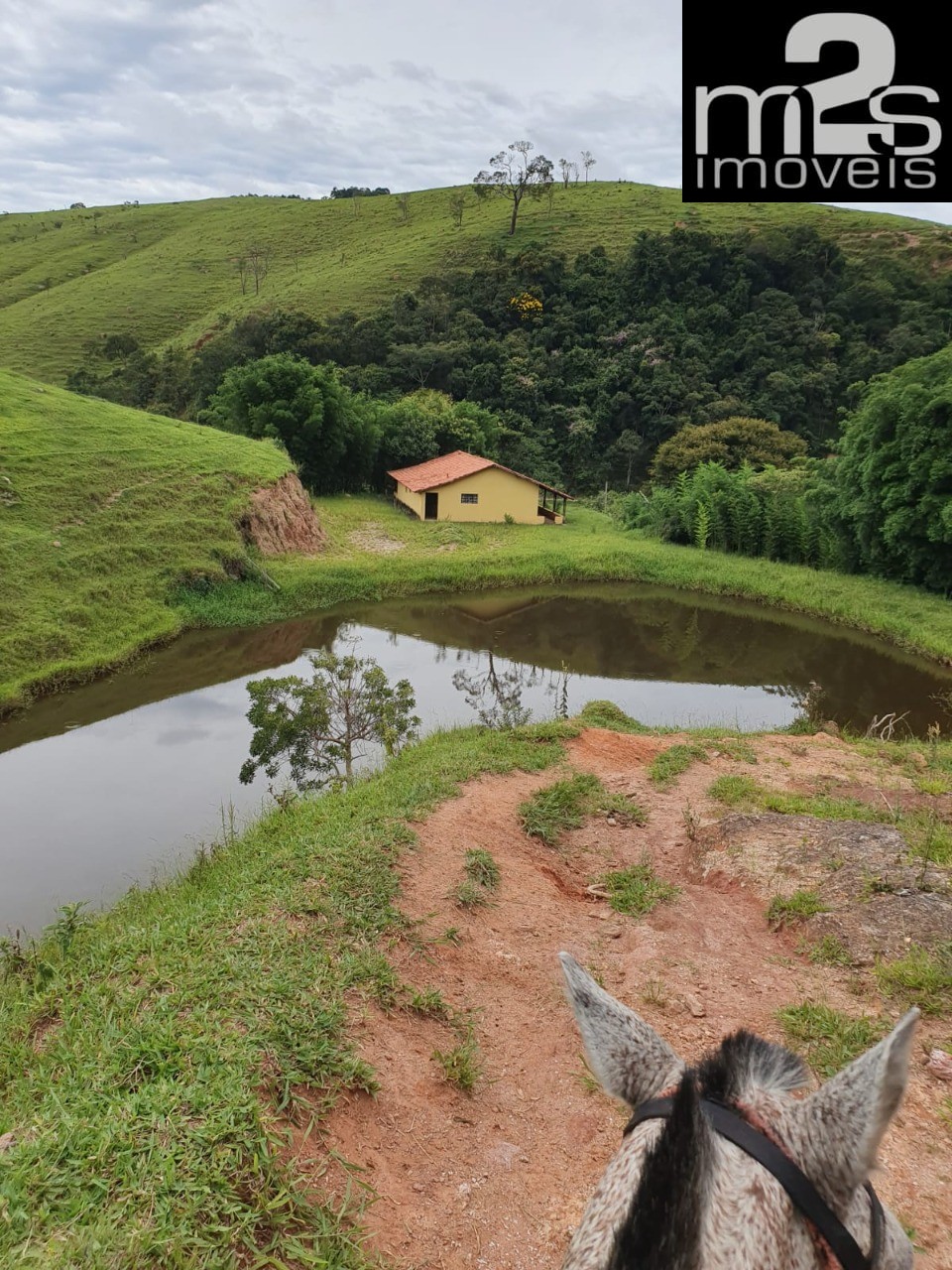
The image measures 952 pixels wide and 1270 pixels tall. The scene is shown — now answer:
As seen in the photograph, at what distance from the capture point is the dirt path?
100 inches

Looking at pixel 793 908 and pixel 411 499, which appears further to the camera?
pixel 411 499

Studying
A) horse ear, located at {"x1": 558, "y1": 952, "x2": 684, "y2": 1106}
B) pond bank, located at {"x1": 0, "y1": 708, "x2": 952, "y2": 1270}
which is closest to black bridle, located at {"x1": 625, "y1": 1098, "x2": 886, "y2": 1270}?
horse ear, located at {"x1": 558, "y1": 952, "x2": 684, "y2": 1106}

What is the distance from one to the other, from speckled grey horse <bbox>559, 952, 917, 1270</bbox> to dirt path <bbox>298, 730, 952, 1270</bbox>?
66.6 inches

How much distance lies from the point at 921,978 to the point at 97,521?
722 inches

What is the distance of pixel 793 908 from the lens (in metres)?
4.51

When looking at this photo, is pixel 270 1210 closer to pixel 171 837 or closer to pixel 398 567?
A: pixel 171 837

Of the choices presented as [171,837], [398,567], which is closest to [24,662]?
[171,837]

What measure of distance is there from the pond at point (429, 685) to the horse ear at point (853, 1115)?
688 centimetres

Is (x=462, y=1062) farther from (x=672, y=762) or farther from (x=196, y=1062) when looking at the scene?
(x=672, y=762)

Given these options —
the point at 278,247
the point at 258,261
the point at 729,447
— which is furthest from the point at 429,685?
the point at 278,247

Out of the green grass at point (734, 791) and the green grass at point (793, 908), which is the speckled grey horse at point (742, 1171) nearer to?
the green grass at point (793, 908)

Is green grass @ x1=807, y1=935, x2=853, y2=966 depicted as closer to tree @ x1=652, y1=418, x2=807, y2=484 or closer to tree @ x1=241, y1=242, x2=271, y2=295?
tree @ x1=652, y1=418, x2=807, y2=484

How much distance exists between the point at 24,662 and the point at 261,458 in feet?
40.6

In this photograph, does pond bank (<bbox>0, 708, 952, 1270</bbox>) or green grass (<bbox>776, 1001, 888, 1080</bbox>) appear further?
green grass (<bbox>776, 1001, 888, 1080</bbox>)
